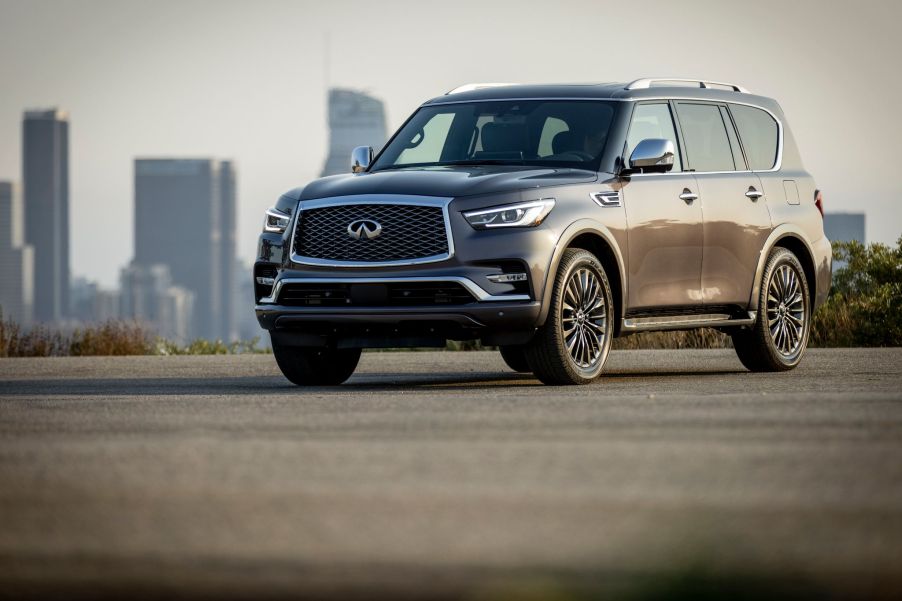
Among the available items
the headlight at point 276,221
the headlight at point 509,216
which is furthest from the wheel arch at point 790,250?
the headlight at point 276,221

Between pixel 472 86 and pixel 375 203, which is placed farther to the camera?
pixel 472 86

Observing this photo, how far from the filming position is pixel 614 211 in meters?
11.7

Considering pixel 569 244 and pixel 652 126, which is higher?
pixel 652 126

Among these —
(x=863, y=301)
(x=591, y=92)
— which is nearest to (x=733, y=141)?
(x=591, y=92)

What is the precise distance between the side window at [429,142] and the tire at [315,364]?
1556mm

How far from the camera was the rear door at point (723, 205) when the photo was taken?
12.7 m

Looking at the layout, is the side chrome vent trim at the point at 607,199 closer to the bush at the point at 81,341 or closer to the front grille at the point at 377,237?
the front grille at the point at 377,237

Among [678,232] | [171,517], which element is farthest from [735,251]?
[171,517]

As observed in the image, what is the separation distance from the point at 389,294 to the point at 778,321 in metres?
3.97

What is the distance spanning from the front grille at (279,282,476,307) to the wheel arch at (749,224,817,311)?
3.22 meters

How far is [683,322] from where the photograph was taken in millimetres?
12438

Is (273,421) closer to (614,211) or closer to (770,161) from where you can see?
(614,211)

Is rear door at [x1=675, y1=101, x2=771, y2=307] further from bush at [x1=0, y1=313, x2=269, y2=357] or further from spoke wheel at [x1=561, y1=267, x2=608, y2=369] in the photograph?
bush at [x1=0, y1=313, x2=269, y2=357]

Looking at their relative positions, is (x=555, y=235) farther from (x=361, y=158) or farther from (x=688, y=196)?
(x=361, y=158)
